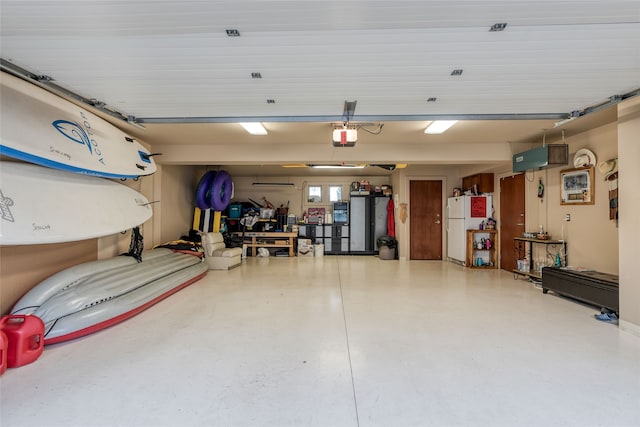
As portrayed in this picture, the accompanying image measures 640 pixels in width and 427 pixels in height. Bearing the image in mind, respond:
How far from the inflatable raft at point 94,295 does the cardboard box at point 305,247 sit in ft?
12.9

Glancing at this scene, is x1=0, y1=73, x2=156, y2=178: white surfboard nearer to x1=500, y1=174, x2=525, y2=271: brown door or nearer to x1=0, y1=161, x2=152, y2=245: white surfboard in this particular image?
x1=0, y1=161, x2=152, y2=245: white surfboard

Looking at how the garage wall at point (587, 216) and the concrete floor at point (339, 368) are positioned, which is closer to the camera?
the concrete floor at point (339, 368)

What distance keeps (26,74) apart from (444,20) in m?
2.90

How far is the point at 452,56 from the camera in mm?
1795

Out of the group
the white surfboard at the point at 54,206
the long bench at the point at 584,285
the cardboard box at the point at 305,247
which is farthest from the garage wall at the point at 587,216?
the white surfboard at the point at 54,206

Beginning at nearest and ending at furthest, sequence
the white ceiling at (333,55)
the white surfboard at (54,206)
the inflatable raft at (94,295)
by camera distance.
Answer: the white ceiling at (333,55), the white surfboard at (54,206), the inflatable raft at (94,295)

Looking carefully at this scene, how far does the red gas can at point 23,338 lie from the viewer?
206 centimetres

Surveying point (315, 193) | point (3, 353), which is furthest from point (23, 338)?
point (315, 193)

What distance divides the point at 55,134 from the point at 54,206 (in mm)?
710

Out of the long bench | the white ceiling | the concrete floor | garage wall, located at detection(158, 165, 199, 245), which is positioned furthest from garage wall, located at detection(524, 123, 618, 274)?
garage wall, located at detection(158, 165, 199, 245)

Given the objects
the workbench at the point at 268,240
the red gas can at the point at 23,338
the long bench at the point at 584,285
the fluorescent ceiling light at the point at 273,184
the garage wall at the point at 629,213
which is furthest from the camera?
the fluorescent ceiling light at the point at 273,184

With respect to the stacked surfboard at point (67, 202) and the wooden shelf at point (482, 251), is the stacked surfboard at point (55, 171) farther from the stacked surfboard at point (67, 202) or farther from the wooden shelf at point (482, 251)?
the wooden shelf at point (482, 251)

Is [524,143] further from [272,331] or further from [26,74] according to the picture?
[26,74]

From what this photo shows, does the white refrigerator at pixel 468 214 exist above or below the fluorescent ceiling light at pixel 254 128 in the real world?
below
